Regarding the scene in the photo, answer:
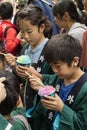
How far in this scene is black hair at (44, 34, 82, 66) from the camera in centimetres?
223

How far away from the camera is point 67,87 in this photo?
2299 millimetres

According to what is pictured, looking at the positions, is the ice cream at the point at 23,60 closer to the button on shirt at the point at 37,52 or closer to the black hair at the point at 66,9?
the button on shirt at the point at 37,52

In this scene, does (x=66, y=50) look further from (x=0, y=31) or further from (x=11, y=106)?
(x=0, y=31)

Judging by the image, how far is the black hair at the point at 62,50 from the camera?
2234 millimetres

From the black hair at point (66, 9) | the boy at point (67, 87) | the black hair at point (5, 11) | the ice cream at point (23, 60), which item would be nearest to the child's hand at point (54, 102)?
the boy at point (67, 87)

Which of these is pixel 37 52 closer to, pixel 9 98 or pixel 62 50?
pixel 62 50

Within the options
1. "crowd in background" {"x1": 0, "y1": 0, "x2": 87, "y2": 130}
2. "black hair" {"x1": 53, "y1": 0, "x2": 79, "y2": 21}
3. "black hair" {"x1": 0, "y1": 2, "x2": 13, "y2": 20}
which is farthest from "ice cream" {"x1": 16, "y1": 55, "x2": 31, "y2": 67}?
"black hair" {"x1": 0, "y1": 2, "x2": 13, "y2": 20}

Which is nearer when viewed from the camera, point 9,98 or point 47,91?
point 9,98

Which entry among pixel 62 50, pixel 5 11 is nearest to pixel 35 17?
pixel 62 50

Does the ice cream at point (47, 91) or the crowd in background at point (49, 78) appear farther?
the ice cream at point (47, 91)

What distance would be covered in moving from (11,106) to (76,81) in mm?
567

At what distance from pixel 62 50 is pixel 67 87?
0.26m

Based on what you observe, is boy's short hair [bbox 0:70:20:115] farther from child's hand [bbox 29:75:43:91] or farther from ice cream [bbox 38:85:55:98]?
child's hand [bbox 29:75:43:91]

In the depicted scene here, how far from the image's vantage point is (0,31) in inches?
165
